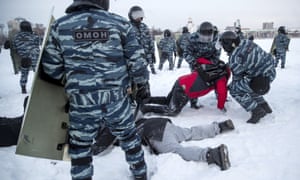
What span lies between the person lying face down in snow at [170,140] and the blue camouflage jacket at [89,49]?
3.11 feet

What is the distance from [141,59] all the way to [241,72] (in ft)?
7.24

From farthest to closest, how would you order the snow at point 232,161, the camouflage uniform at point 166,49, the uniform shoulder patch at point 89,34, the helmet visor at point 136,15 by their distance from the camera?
the camouflage uniform at point 166,49, the helmet visor at point 136,15, the snow at point 232,161, the uniform shoulder patch at point 89,34

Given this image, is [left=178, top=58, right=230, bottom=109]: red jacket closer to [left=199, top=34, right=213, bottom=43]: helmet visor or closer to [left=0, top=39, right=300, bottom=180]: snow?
[left=0, top=39, right=300, bottom=180]: snow

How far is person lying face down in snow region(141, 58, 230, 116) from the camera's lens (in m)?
3.89

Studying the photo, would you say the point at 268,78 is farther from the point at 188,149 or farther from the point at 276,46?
the point at 276,46

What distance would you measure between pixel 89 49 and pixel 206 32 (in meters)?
2.95

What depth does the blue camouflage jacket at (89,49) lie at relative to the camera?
1.71 metres

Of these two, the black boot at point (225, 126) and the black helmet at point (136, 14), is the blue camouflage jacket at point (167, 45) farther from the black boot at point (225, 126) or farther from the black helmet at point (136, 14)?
the black boot at point (225, 126)

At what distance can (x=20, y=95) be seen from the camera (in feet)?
19.3

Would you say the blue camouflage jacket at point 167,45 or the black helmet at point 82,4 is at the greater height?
the black helmet at point 82,4

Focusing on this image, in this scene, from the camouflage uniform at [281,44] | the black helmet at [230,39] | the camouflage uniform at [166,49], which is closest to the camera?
the black helmet at [230,39]


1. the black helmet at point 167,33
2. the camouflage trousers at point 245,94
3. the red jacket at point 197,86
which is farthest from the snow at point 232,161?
the black helmet at point 167,33

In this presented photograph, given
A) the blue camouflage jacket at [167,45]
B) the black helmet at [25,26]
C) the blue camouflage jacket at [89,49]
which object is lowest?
the blue camouflage jacket at [167,45]

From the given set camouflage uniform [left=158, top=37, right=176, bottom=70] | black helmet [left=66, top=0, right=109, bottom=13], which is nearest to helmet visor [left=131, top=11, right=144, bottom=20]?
black helmet [left=66, top=0, right=109, bottom=13]
